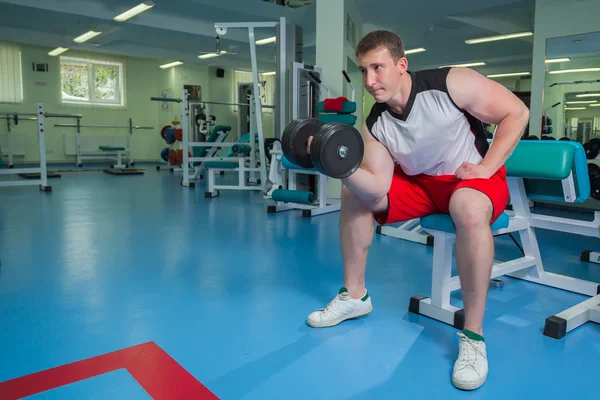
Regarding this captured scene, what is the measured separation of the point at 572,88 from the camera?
477 cm

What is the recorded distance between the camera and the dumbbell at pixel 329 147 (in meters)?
1.31

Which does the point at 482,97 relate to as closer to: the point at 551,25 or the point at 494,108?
the point at 494,108

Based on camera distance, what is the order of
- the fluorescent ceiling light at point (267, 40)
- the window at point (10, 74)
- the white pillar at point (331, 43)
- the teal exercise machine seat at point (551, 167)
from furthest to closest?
the window at point (10, 74), the fluorescent ceiling light at point (267, 40), the white pillar at point (331, 43), the teal exercise machine seat at point (551, 167)

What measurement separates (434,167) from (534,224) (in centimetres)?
84

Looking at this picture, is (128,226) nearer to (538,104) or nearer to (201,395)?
(201,395)

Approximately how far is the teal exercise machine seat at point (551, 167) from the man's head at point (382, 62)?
0.48 metres

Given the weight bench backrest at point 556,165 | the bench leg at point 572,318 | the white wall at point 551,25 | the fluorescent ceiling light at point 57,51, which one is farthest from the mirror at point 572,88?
the fluorescent ceiling light at point 57,51

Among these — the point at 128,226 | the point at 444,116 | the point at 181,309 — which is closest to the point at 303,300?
the point at 181,309

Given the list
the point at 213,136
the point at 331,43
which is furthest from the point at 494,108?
the point at 213,136

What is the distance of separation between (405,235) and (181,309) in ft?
5.68

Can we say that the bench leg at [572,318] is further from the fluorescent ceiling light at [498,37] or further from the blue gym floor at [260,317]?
the fluorescent ceiling light at [498,37]

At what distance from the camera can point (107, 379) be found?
1250mm

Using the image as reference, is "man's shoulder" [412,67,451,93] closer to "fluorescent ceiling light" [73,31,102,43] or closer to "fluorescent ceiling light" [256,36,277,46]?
"fluorescent ceiling light" [256,36,277,46]

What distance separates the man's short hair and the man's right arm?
303 millimetres
